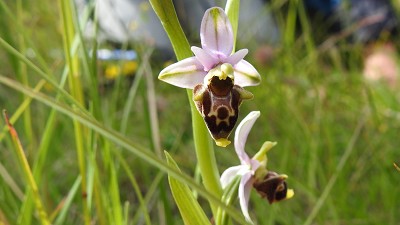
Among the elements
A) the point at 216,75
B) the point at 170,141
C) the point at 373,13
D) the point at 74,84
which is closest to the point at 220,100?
the point at 216,75

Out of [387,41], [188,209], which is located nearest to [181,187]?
[188,209]

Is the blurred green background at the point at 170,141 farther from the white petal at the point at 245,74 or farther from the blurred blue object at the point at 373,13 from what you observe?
the blurred blue object at the point at 373,13

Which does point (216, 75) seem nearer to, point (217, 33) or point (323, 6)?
point (217, 33)

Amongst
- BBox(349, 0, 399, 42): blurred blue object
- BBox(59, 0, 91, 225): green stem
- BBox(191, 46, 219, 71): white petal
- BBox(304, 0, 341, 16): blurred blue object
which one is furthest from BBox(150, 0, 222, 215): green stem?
BBox(349, 0, 399, 42): blurred blue object

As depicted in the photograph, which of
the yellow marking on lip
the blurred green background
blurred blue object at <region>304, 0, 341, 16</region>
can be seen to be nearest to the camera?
the yellow marking on lip

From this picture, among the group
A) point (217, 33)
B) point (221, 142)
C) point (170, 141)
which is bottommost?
point (170, 141)

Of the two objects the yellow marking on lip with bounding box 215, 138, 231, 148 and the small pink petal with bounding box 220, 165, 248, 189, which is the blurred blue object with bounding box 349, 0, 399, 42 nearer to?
the small pink petal with bounding box 220, 165, 248, 189

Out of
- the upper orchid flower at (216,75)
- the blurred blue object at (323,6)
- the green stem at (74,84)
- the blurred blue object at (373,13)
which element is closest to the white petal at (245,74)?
the upper orchid flower at (216,75)

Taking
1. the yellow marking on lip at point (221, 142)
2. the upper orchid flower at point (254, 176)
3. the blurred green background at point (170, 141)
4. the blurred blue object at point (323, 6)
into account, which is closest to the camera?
the yellow marking on lip at point (221, 142)
